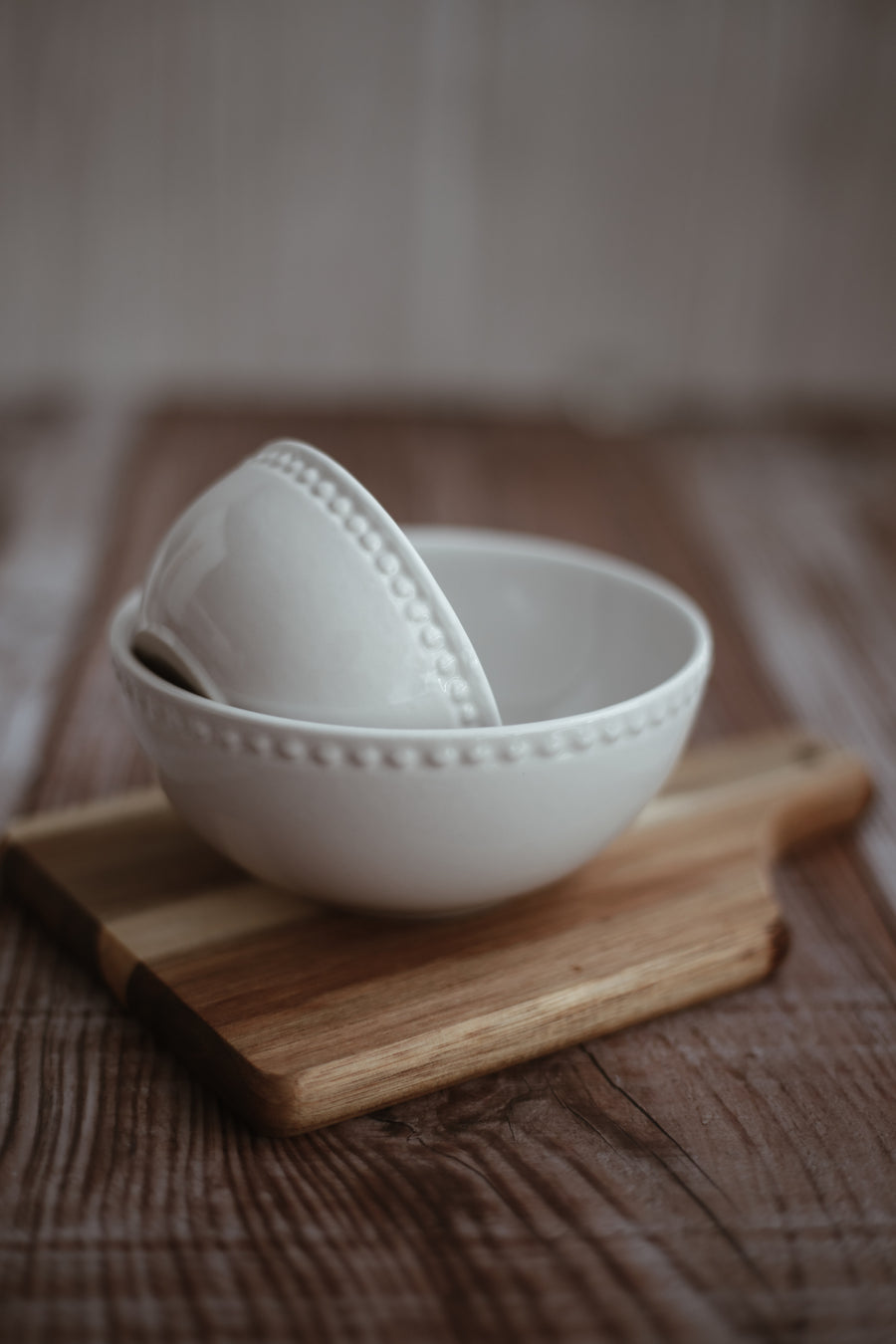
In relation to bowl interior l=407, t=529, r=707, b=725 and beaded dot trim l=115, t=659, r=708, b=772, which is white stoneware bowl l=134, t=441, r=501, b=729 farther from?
bowl interior l=407, t=529, r=707, b=725

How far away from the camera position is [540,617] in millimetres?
613

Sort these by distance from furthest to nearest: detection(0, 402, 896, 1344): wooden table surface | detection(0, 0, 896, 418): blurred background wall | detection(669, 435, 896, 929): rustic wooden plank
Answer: detection(0, 0, 896, 418): blurred background wall
detection(669, 435, 896, 929): rustic wooden plank
detection(0, 402, 896, 1344): wooden table surface

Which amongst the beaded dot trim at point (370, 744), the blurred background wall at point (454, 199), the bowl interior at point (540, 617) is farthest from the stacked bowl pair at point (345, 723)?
the blurred background wall at point (454, 199)

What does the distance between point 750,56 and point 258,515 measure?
1.52 meters

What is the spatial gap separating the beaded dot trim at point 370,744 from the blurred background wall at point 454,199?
1.37 meters

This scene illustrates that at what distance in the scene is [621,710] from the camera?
441 millimetres

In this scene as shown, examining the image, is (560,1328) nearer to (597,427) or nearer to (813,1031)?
(813,1031)

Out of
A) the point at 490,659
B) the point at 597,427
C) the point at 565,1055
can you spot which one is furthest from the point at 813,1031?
the point at 597,427

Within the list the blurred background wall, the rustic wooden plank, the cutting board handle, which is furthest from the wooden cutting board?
the blurred background wall

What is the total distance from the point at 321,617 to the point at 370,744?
0.05m

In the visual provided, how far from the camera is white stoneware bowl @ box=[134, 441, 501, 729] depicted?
426mm

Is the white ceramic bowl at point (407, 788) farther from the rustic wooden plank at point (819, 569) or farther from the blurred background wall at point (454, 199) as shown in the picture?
the blurred background wall at point (454, 199)

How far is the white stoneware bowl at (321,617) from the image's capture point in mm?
426

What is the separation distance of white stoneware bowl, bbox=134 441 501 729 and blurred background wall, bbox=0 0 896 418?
4.42 feet
